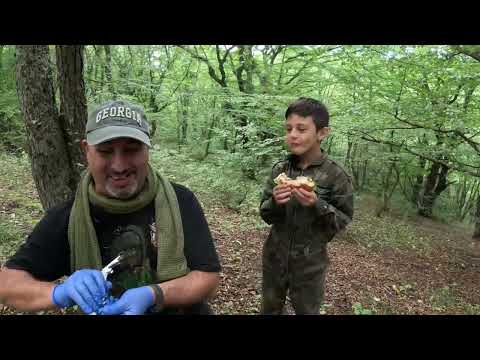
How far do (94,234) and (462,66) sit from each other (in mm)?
6507

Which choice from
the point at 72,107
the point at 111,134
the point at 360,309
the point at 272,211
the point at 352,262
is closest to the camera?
the point at 111,134

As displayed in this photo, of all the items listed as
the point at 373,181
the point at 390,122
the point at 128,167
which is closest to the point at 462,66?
the point at 390,122

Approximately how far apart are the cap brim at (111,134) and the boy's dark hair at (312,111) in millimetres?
1400

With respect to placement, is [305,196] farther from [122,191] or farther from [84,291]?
[84,291]

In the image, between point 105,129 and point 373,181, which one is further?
point 373,181

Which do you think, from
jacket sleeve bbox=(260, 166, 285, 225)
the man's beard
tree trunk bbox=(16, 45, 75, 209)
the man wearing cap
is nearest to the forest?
tree trunk bbox=(16, 45, 75, 209)

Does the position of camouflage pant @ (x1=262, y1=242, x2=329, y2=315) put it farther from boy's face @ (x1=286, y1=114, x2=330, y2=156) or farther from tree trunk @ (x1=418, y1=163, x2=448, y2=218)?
tree trunk @ (x1=418, y1=163, x2=448, y2=218)

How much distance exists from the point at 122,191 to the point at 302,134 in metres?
1.49

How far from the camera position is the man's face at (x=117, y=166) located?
5.57 feet

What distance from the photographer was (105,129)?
1674 mm

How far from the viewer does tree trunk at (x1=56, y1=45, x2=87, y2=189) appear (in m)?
3.27

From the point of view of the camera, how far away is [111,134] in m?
1.65

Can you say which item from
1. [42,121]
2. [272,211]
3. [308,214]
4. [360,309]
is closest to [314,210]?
[308,214]
